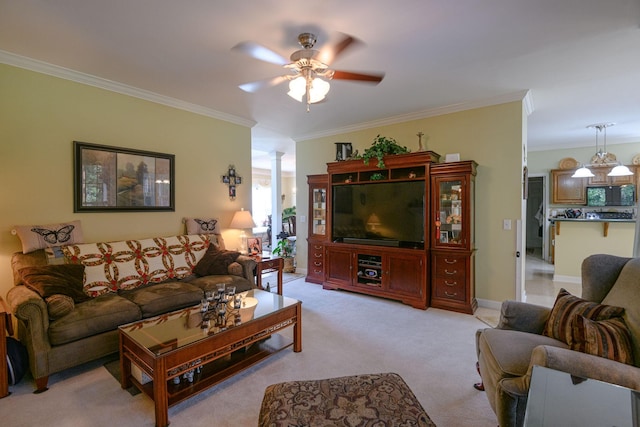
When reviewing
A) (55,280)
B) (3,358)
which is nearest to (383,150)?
(55,280)

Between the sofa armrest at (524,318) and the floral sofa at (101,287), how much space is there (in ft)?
8.24

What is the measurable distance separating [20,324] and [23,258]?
2.22ft

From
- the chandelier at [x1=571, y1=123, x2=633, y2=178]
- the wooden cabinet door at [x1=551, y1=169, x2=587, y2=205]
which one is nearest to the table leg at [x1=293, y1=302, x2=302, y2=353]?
the chandelier at [x1=571, y1=123, x2=633, y2=178]

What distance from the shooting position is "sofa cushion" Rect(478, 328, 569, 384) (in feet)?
5.14

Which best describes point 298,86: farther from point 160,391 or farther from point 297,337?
point 160,391

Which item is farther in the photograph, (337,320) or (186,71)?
(337,320)

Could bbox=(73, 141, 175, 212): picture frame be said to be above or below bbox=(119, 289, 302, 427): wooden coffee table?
above

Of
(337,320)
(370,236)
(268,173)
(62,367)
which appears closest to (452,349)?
(337,320)

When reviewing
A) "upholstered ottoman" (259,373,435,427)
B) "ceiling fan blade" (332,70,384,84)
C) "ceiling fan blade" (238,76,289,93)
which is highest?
"ceiling fan blade" (238,76,289,93)

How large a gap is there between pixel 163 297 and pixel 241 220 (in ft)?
5.75

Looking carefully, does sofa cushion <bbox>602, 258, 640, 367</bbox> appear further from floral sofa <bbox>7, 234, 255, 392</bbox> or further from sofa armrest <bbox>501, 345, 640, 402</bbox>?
floral sofa <bbox>7, 234, 255, 392</bbox>

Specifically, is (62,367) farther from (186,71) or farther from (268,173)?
(268,173)

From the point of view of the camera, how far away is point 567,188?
6562 millimetres

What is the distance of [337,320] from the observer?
11.5ft
